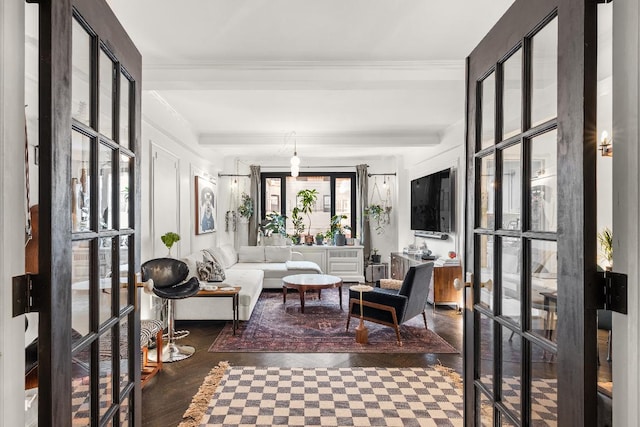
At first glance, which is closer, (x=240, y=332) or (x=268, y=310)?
(x=240, y=332)

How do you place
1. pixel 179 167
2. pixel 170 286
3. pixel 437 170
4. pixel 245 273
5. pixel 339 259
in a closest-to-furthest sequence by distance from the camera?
pixel 170 286, pixel 179 167, pixel 245 273, pixel 437 170, pixel 339 259

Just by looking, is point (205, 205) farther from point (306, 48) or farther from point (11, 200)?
point (11, 200)

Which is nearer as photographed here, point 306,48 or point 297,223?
point 306,48

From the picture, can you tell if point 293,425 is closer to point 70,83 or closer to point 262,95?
point 70,83

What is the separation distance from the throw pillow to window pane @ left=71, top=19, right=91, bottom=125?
3.93 metres

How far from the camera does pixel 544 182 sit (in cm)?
118

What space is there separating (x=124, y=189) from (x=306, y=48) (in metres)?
1.75

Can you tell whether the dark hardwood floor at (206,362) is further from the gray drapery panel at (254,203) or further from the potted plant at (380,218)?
the potted plant at (380,218)

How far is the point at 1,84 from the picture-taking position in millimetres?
910

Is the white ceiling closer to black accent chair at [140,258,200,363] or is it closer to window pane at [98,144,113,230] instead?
window pane at [98,144,113,230]

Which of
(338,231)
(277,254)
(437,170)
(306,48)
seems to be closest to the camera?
(306,48)

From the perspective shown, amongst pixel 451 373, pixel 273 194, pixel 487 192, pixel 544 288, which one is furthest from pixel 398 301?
pixel 273 194

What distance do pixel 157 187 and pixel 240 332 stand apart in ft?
6.10

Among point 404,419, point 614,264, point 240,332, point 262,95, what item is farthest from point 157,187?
point 614,264
